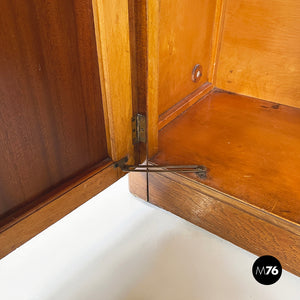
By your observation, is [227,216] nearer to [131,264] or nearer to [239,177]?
[239,177]

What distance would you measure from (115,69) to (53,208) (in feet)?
1.31

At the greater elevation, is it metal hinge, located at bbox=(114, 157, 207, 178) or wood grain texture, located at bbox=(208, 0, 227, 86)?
wood grain texture, located at bbox=(208, 0, 227, 86)

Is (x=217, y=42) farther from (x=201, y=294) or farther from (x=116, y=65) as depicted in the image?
(x=201, y=294)

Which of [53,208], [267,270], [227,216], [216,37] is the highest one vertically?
[216,37]

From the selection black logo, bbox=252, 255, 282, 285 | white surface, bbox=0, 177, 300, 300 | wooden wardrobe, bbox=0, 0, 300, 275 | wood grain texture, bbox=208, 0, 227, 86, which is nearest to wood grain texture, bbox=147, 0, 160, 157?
wooden wardrobe, bbox=0, 0, 300, 275

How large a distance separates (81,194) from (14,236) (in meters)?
0.20

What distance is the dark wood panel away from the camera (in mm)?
591

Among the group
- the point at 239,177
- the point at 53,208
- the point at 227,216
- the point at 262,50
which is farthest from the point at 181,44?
the point at 53,208

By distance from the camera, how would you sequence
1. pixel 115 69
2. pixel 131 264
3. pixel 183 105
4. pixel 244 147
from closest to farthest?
pixel 115 69 → pixel 131 264 → pixel 244 147 → pixel 183 105

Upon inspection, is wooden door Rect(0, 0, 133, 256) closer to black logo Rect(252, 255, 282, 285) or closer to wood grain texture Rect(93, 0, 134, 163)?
wood grain texture Rect(93, 0, 134, 163)

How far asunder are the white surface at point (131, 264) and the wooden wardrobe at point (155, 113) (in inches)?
2.6

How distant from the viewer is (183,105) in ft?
4.19

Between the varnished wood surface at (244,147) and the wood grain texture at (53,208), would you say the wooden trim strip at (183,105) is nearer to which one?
the varnished wood surface at (244,147)

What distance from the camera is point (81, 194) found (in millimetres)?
842
